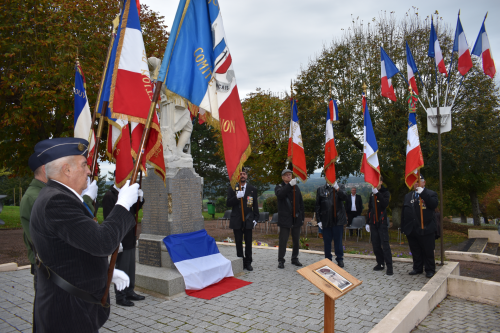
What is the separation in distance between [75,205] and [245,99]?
23291 millimetres

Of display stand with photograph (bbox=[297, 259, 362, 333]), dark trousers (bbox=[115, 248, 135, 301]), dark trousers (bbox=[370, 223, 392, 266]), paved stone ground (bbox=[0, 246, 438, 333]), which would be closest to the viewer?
display stand with photograph (bbox=[297, 259, 362, 333])

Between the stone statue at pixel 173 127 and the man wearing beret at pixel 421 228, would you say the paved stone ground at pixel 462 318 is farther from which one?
the stone statue at pixel 173 127

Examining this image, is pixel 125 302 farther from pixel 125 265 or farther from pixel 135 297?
pixel 125 265

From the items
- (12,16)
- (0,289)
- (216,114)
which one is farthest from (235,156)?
(12,16)

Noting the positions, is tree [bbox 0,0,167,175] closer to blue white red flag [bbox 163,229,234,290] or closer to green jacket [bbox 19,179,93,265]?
blue white red flag [bbox 163,229,234,290]

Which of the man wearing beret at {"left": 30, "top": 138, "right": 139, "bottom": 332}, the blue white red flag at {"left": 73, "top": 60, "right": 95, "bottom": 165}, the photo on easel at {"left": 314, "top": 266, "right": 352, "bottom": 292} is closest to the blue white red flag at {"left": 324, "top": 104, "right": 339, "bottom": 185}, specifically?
the photo on easel at {"left": 314, "top": 266, "right": 352, "bottom": 292}

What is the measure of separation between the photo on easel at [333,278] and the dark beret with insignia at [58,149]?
2381mm

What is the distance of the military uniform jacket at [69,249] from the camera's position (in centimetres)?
188

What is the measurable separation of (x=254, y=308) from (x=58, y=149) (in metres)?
3.72

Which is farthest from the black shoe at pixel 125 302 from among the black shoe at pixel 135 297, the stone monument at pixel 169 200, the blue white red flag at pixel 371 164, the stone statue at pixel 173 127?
the blue white red flag at pixel 371 164

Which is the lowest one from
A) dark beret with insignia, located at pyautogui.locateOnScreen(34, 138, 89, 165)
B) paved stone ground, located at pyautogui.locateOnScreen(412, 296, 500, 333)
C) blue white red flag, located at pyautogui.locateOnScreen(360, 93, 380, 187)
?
paved stone ground, located at pyautogui.locateOnScreen(412, 296, 500, 333)

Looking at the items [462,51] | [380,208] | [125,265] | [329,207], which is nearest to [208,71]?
[125,265]

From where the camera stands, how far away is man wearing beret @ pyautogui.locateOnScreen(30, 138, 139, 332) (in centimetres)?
188

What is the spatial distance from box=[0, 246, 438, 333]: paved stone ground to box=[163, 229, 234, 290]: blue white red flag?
470 millimetres
